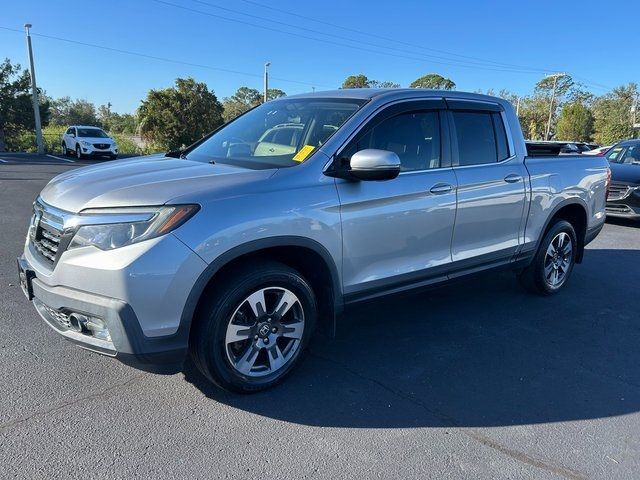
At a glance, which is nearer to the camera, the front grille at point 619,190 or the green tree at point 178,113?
the front grille at point 619,190

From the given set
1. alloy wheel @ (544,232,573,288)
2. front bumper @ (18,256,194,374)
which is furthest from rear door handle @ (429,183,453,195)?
front bumper @ (18,256,194,374)

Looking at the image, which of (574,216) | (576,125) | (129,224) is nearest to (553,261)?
(574,216)

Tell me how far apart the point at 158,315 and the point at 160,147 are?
116ft

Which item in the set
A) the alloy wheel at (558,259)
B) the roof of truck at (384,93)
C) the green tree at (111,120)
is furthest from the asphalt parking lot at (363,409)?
the green tree at (111,120)

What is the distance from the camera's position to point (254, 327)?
299 cm

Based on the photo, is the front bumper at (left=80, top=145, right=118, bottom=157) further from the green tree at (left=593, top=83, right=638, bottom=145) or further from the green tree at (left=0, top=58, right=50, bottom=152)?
the green tree at (left=593, top=83, right=638, bottom=145)

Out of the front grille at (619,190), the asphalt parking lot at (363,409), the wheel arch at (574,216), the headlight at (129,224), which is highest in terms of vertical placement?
the headlight at (129,224)

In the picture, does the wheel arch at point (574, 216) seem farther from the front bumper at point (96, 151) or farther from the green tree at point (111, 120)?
the green tree at point (111, 120)

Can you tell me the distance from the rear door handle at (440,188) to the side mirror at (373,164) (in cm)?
66

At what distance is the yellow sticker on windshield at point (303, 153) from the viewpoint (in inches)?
126

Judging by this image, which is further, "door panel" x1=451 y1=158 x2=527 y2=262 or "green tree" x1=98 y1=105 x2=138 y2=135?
"green tree" x1=98 y1=105 x2=138 y2=135

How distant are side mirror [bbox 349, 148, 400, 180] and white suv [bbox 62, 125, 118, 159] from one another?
2272 cm

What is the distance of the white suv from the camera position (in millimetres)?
22984

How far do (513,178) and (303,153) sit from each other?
2.10m
